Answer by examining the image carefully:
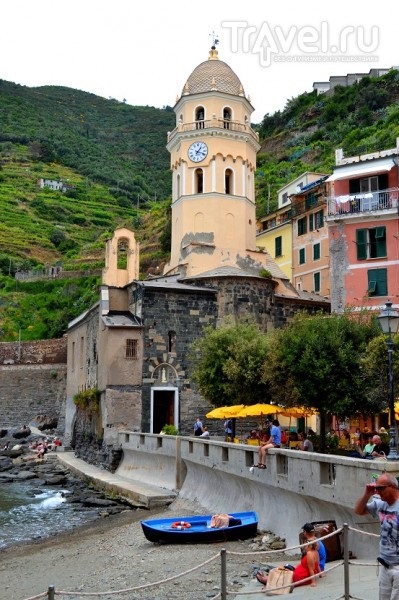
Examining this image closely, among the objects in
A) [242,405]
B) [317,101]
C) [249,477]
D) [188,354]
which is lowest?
[249,477]

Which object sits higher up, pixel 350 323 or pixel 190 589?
pixel 350 323

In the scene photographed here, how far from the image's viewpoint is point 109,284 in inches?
1398

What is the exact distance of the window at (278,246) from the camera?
46469 millimetres

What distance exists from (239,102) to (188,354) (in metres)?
14.2

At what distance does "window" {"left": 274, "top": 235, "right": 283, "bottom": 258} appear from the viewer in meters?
46.5

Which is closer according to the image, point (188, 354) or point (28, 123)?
point (188, 354)

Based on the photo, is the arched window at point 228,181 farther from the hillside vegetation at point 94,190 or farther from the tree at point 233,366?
the hillside vegetation at point 94,190

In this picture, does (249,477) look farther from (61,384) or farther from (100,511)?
(61,384)

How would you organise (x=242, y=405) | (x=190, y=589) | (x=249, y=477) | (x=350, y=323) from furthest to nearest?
(x=242, y=405), (x=350, y=323), (x=249, y=477), (x=190, y=589)

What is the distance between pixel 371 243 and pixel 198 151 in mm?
10468

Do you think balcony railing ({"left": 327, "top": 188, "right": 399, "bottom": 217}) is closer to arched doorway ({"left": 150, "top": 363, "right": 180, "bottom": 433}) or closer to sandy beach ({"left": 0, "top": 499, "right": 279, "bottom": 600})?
arched doorway ({"left": 150, "top": 363, "right": 180, "bottom": 433})

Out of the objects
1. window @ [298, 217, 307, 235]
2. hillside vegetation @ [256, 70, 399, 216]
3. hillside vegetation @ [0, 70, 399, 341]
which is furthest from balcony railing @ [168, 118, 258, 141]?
hillside vegetation @ [256, 70, 399, 216]

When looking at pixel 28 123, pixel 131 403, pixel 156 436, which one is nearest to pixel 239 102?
pixel 131 403

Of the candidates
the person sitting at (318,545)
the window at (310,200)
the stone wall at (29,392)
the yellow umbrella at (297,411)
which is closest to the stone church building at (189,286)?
the window at (310,200)
